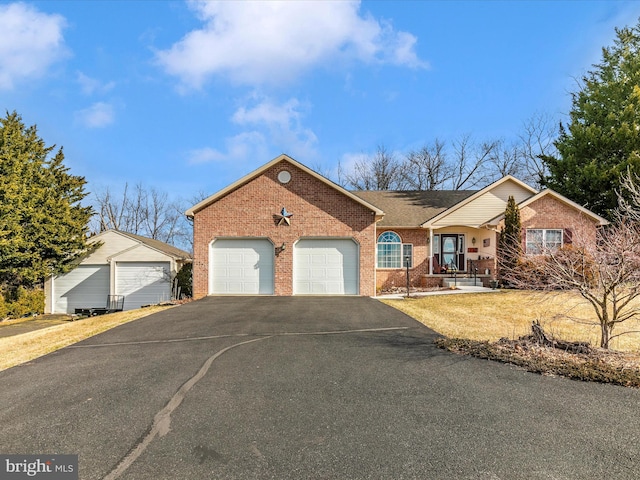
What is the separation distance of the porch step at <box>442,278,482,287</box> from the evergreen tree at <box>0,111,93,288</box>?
1928 cm

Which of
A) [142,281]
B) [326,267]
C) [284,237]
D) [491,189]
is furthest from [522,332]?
[142,281]

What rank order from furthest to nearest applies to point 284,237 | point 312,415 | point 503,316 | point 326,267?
point 326,267
point 284,237
point 503,316
point 312,415

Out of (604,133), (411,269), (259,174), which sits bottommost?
(411,269)

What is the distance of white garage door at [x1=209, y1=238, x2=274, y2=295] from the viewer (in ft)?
49.4

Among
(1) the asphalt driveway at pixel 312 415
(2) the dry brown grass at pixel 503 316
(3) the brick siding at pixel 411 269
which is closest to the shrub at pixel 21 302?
(1) the asphalt driveway at pixel 312 415

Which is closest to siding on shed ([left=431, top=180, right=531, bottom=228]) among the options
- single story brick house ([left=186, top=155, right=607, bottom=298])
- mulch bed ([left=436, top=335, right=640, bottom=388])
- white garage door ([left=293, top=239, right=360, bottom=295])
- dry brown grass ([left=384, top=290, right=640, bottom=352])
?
single story brick house ([left=186, top=155, right=607, bottom=298])

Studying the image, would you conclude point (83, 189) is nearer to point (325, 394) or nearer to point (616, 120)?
point (325, 394)

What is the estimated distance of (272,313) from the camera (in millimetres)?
10844

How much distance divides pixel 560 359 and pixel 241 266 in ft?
39.3

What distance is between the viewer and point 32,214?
57.6ft

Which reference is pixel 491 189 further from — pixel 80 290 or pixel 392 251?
pixel 80 290

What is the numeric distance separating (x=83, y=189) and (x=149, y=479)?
23.5m

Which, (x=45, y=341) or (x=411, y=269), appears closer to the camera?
(x=45, y=341)

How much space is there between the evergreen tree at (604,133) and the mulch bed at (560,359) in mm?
18958
